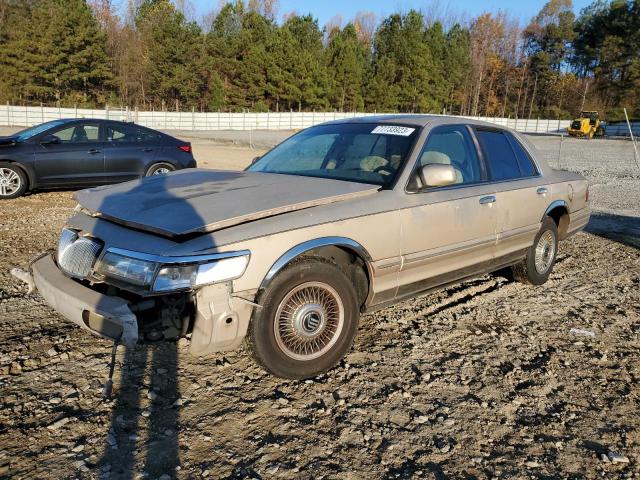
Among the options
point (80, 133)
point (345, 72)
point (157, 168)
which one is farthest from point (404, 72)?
point (80, 133)

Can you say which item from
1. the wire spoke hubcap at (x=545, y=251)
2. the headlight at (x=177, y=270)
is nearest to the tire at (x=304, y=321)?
the headlight at (x=177, y=270)

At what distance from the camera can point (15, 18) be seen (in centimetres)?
5469

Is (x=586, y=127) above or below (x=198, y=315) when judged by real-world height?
above

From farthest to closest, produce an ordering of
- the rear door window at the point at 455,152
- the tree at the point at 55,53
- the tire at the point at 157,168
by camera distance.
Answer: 1. the tree at the point at 55,53
2. the tire at the point at 157,168
3. the rear door window at the point at 455,152

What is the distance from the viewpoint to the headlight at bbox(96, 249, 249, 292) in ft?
9.16

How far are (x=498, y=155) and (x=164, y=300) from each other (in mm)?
3400

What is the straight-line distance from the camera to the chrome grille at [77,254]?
312cm

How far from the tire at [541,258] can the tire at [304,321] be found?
2573mm

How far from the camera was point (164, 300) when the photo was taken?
2.83m

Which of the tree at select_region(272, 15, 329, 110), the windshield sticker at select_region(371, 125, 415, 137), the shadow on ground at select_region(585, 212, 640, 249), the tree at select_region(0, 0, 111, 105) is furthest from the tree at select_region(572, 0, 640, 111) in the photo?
the windshield sticker at select_region(371, 125, 415, 137)

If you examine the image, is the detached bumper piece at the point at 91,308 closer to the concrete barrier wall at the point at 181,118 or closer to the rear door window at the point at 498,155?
the rear door window at the point at 498,155

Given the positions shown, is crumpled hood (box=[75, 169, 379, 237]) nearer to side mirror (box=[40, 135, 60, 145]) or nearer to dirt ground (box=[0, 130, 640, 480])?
dirt ground (box=[0, 130, 640, 480])

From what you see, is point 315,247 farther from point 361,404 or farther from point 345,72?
point 345,72

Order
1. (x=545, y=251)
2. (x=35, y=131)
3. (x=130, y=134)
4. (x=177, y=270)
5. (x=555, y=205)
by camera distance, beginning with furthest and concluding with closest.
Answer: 1. (x=130, y=134)
2. (x=35, y=131)
3. (x=545, y=251)
4. (x=555, y=205)
5. (x=177, y=270)
